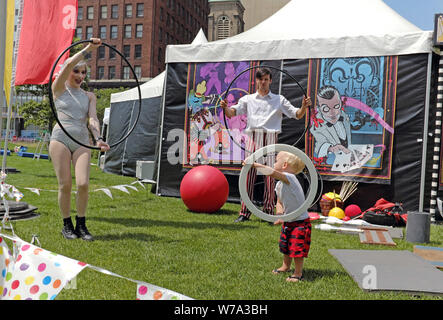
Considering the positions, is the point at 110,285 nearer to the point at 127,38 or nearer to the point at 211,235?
the point at 211,235

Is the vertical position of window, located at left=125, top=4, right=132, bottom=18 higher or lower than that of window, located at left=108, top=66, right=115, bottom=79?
higher

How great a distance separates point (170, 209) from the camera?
7.42 meters

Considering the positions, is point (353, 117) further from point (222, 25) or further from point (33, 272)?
point (222, 25)

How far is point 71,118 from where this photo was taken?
475 centimetres

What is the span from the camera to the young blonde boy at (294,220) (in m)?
3.56

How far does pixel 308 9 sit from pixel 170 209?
5345 millimetres

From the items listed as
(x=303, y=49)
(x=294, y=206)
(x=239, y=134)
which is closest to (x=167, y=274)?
(x=294, y=206)

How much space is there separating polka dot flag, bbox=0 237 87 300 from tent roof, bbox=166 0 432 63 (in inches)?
274

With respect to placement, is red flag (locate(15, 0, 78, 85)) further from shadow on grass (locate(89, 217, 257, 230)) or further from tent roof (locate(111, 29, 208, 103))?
tent roof (locate(111, 29, 208, 103))

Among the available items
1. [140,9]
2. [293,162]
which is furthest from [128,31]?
[293,162]

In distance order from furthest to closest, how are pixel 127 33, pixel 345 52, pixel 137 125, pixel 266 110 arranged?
pixel 127 33, pixel 137 125, pixel 345 52, pixel 266 110

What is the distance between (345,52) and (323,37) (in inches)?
21.5

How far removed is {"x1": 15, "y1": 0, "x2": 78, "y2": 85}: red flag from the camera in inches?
231

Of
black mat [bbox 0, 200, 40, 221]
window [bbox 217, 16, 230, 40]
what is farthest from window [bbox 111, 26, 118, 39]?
black mat [bbox 0, 200, 40, 221]
